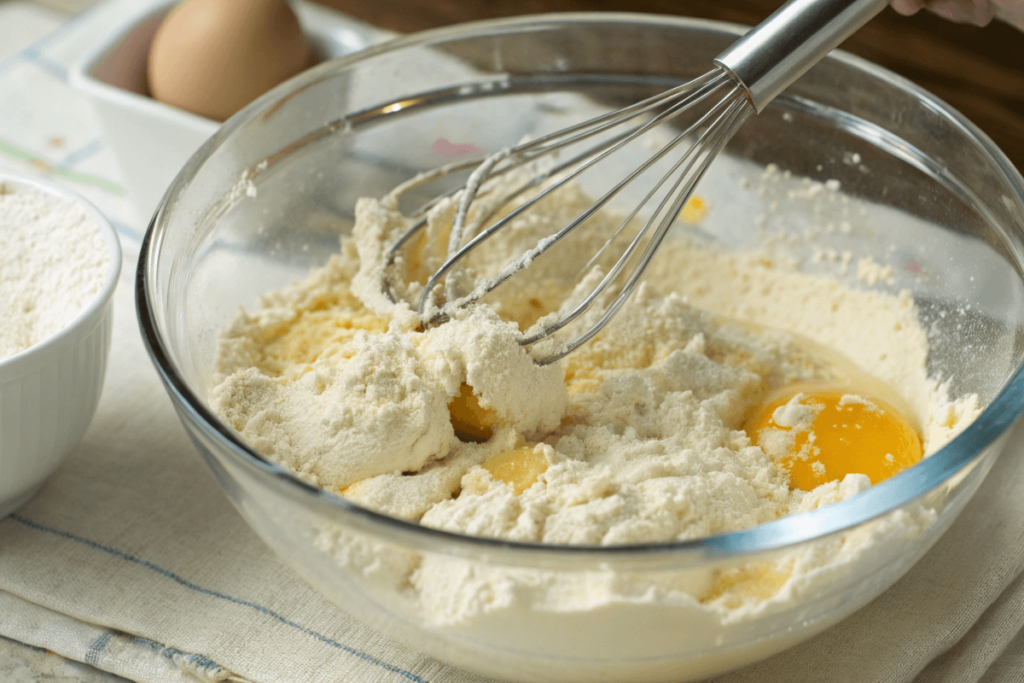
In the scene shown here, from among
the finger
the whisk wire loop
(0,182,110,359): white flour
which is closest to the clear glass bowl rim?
(0,182,110,359): white flour

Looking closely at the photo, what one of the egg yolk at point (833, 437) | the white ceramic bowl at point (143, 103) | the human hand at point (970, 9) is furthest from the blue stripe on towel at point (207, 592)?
the human hand at point (970, 9)

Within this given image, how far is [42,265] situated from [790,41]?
2.23 ft

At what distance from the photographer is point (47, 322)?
0.82m

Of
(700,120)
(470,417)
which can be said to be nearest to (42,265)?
(470,417)

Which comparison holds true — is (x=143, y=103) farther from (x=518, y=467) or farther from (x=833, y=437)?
(x=833, y=437)

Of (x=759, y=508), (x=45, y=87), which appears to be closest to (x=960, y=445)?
(x=759, y=508)

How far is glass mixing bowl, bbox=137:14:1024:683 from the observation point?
0.57m

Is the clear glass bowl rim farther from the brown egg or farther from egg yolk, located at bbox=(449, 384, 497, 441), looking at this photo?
the brown egg

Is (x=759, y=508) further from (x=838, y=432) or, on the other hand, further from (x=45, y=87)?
(x=45, y=87)

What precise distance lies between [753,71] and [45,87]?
3.65ft

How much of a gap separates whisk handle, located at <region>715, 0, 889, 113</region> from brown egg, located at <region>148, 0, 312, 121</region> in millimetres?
628

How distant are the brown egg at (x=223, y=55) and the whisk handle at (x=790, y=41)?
628mm

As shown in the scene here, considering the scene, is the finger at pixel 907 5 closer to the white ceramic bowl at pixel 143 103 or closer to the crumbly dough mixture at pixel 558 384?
the crumbly dough mixture at pixel 558 384

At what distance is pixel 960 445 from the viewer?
590mm
